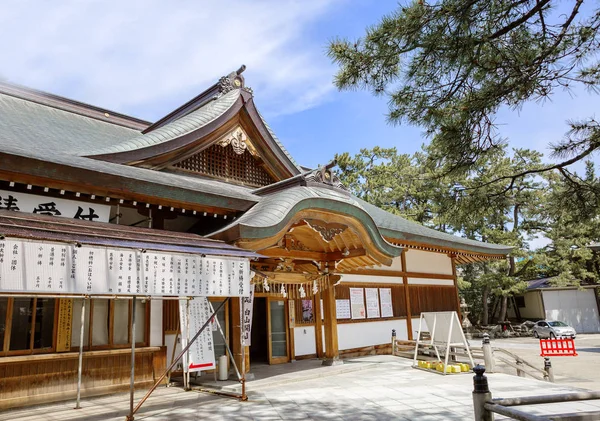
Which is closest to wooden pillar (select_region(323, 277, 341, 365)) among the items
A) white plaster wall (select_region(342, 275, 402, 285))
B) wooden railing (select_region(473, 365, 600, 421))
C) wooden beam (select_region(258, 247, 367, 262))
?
wooden beam (select_region(258, 247, 367, 262))

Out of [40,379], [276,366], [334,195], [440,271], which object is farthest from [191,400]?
[440,271]

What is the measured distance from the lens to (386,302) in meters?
13.6

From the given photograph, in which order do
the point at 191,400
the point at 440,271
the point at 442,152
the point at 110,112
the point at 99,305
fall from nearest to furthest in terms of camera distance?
the point at 442,152 < the point at 191,400 < the point at 99,305 < the point at 110,112 < the point at 440,271

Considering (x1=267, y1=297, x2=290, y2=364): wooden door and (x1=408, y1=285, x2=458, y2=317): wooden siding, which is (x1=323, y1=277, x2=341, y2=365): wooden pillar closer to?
(x1=267, y1=297, x2=290, y2=364): wooden door

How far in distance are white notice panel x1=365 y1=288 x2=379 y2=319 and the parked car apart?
1669 centimetres

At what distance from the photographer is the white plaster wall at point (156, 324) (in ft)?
27.0

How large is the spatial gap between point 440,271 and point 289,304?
7.02 m

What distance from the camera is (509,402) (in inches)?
150

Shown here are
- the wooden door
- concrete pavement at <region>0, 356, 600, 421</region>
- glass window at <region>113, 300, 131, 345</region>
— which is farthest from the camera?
the wooden door

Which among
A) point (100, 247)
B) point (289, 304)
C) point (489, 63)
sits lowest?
Answer: point (289, 304)

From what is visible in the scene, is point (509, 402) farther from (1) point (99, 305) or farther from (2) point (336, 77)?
(1) point (99, 305)

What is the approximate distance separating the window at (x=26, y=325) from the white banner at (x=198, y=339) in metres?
2.12

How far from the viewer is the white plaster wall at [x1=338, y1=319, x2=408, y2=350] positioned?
1219 cm

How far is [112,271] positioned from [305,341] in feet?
24.9
